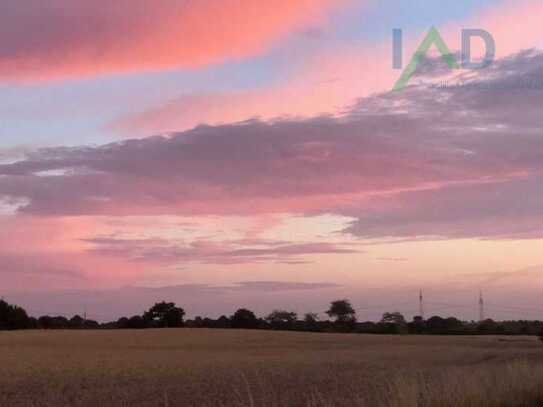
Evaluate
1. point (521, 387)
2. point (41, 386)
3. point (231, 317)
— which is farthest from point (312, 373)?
point (231, 317)

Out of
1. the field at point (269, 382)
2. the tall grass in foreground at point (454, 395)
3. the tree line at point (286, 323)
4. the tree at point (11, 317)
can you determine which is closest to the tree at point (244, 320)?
the tree line at point (286, 323)

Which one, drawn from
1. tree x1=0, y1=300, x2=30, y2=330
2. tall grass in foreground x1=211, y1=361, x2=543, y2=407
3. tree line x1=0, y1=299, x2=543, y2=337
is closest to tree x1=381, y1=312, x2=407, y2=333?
tree line x1=0, y1=299, x2=543, y2=337

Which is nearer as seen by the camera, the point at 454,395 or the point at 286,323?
the point at 454,395

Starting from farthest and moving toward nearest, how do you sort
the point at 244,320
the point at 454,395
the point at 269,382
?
the point at 244,320 → the point at 269,382 → the point at 454,395

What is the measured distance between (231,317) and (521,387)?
350ft

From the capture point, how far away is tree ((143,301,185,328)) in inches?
4486

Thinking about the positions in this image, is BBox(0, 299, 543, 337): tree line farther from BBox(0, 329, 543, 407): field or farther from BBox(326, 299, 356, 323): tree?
BBox(0, 329, 543, 407): field

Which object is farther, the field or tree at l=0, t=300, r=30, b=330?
tree at l=0, t=300, r=30, b=330

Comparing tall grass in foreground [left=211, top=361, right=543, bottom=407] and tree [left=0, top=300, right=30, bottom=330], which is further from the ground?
tree [left=0, top=300, right=30, bottom=330]

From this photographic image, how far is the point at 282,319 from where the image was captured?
140 metres

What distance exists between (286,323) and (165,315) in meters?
26.7

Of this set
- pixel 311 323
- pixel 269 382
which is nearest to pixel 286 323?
pixel 311 323

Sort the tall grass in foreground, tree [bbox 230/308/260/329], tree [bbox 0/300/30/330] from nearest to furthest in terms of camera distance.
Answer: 1. the tall grass in foreground
2. tree [bbox 0/300/30/330]
3. tree [bbox 230/308/260/329]

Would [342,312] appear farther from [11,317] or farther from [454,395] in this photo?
[454,395]
